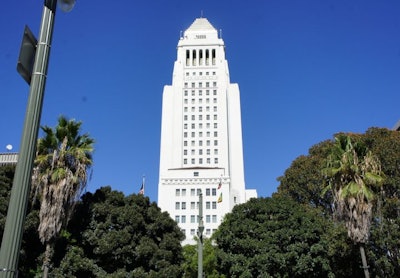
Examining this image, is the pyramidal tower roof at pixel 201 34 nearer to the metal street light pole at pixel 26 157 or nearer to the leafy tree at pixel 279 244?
the leafy tree at pixel 279 244

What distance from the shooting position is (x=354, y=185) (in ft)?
71.7

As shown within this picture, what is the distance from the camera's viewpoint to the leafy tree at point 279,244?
2781cm

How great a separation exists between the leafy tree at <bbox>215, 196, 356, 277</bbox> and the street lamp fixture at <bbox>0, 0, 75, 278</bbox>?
2509 centimetres

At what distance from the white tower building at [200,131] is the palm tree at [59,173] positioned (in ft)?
190

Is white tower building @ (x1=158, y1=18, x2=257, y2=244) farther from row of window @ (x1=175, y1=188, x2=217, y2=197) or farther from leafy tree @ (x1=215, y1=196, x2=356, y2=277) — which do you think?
leafy tree @ (x1=215, y1=196, x2=356, y2=277)

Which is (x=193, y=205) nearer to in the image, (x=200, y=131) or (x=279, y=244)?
(x=200, y=131)

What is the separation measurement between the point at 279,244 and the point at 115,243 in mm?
11999

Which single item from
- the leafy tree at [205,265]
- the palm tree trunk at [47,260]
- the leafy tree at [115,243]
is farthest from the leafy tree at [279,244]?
the palm tree trunk at [47,260]

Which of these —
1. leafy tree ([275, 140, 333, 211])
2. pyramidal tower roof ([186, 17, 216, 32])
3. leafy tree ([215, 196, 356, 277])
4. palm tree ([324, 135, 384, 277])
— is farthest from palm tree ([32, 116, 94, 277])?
pyramidal tower roof ([186, 17, 216, 32])

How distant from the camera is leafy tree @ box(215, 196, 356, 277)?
27.8m

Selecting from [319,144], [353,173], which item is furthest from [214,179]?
[353,173]

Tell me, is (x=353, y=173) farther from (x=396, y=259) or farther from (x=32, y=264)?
(x=32, y=264)

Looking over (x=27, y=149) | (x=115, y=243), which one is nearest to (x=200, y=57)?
(x=115, y=243)

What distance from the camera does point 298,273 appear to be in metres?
27.5
